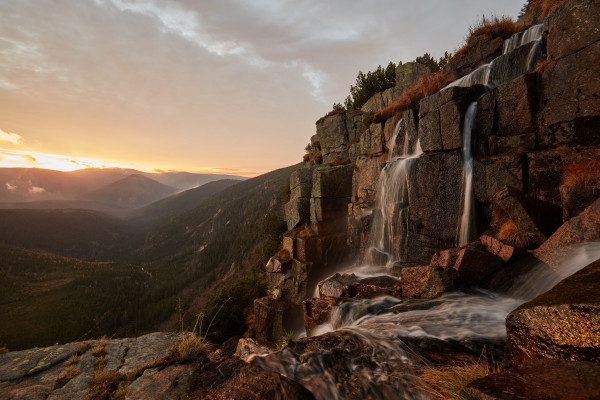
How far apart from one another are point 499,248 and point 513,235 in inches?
49.2

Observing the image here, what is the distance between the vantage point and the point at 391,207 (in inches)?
770

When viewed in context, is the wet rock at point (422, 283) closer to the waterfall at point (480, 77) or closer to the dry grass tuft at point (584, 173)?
the dry grass tuft at point (584, 173)

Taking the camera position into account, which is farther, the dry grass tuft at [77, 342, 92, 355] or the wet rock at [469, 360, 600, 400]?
the dry grass tuft at [77, 342, 92, 355]

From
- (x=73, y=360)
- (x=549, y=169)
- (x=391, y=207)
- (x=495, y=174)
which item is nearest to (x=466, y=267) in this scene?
(x=495, y=174)

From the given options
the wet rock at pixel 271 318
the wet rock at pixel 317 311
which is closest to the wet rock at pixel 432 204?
the wet rock at pixel 317 311

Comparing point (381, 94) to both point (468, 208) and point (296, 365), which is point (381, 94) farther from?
point (296, 365)

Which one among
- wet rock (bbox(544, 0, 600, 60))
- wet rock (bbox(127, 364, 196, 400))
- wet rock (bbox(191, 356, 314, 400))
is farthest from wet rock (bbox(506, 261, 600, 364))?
wet rock (bbox(544, 0, 600, 60))

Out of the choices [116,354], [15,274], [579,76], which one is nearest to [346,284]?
[116,354]

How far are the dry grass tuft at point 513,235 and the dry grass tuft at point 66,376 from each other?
1577cm

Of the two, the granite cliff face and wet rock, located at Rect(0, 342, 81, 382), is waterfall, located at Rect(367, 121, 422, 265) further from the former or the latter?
wet rock, located at Rect(0, 342, 81, 382)

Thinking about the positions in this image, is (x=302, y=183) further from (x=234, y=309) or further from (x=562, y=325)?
(x=562, y=325)

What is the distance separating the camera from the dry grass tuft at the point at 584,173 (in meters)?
9.63

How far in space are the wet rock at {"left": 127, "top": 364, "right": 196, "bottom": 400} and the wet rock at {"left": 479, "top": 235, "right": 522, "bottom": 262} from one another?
11941 mm

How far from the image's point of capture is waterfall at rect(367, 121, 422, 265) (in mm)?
18438
